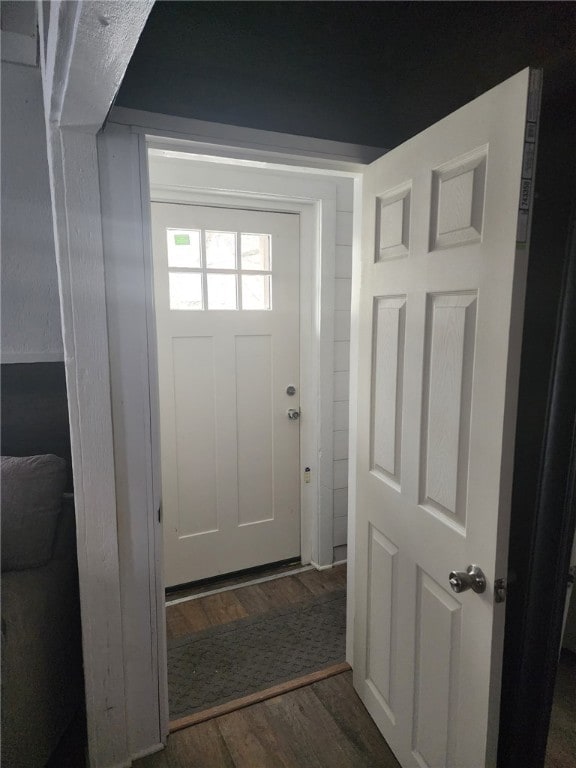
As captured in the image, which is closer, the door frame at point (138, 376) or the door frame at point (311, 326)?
the door frame at point (138, 376)

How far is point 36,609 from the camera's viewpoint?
1.34 metres

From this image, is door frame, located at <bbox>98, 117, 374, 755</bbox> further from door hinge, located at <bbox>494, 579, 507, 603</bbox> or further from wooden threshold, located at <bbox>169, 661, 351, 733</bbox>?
door hinge, located at <bbox>494, 579, 507, 603</bbox>

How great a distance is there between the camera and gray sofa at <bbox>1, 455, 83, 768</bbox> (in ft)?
4.14

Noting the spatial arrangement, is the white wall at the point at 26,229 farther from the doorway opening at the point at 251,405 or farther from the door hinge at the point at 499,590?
the door hinge at the point at 499,590

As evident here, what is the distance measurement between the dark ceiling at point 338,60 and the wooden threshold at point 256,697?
2000 millimetres

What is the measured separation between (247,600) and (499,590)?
5.34ft

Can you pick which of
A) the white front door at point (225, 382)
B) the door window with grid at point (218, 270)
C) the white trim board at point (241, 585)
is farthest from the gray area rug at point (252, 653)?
the door window with grid at point (218, 270)

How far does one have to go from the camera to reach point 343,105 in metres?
1.49

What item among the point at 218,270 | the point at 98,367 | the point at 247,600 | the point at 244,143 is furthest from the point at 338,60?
the point at 247,600

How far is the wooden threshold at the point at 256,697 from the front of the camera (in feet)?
5.26

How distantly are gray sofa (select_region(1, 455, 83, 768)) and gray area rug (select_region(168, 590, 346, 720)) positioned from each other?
0.46m

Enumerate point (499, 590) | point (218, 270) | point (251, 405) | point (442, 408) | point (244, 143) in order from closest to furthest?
point (499, 590) → point (442, 408) → point (244, 143) → point (218, 270) → point (251, 405)

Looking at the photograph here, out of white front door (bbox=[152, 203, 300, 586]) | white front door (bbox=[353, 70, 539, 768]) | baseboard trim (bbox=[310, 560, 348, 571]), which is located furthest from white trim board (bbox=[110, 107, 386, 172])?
baseboard trim (bbox=[310, 560, 348, 571])

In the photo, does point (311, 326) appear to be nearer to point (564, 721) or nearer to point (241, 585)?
point (241, 585)
